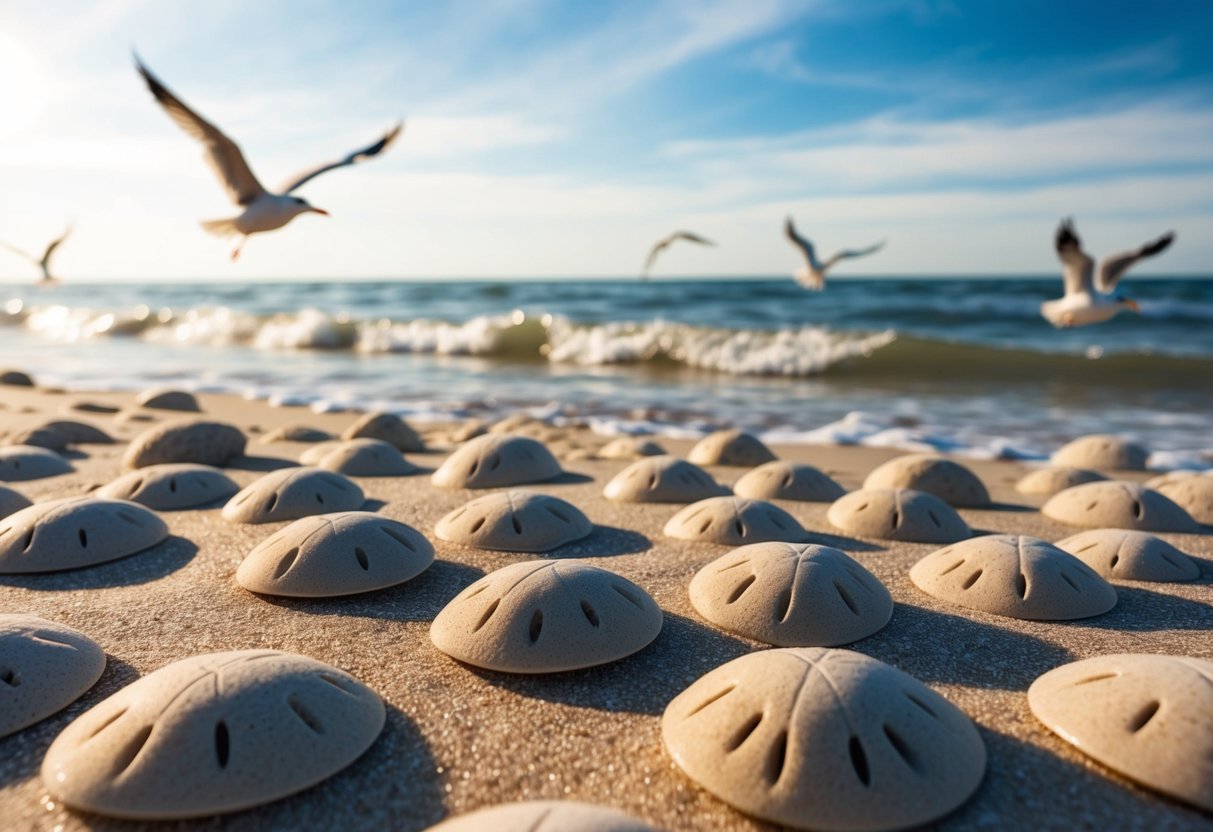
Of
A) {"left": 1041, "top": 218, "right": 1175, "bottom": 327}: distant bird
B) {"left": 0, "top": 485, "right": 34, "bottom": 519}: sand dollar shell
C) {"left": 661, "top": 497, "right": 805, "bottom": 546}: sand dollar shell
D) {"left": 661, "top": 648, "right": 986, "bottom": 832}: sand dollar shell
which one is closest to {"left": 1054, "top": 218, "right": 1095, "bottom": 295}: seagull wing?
{"left": 1041, "top": 218, "right": 1175, "bottom": 327}: distant bird

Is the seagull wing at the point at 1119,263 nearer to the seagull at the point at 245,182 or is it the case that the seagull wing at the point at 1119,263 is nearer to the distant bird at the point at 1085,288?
the distant bird at the point at 1085,288

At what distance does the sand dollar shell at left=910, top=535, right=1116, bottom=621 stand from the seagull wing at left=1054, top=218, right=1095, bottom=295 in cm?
456

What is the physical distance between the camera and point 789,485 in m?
4.86

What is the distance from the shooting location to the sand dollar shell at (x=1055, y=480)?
17.4 ft

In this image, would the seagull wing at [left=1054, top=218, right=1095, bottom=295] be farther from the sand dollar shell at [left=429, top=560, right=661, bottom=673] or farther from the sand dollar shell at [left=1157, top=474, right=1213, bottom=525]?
the sand dollar shell at [left=429, top=560, right=661, bottom=673]

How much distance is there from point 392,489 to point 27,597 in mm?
2086

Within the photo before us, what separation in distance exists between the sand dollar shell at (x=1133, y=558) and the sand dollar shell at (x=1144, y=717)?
1436 millimetres

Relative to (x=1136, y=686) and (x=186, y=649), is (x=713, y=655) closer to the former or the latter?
(x=1136, y=686)

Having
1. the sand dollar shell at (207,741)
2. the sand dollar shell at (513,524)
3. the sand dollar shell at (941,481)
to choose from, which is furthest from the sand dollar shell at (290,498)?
the sand dollar shell at (941,481)

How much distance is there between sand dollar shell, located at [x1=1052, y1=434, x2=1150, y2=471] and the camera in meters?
6.30

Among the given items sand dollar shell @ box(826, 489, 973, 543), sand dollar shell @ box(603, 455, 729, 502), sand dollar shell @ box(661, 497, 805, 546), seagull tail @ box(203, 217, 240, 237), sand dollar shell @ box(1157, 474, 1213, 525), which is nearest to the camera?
sand dollar shell @ box(661, 497, 805, 546)

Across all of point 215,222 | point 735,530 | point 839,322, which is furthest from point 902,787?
point 839,322

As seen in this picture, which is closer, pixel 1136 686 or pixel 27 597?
pixel 1136 686

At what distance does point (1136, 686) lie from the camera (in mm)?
2049
